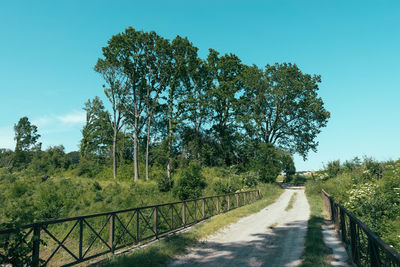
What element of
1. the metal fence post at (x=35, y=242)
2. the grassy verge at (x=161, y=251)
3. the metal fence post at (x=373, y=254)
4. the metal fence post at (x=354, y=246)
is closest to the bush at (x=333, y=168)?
the grassy verge at (x=161, y=251)

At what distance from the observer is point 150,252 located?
23.3 feet

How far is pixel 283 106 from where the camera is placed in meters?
38.7

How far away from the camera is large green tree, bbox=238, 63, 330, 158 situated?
38250mm

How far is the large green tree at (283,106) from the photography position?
125 feet

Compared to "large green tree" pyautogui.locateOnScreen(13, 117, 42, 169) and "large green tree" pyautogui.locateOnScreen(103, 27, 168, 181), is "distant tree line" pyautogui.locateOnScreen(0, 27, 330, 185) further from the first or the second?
"large green tree" pyautogui.locateOnScreen(13, 117, 42, 169)

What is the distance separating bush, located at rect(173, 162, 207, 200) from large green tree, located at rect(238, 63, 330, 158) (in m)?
12.8

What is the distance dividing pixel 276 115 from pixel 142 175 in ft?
77.6

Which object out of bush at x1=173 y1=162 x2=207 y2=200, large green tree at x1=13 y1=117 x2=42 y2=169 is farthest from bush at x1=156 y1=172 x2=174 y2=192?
large green tree at x1=13 y1=117 x2=42 y2=169

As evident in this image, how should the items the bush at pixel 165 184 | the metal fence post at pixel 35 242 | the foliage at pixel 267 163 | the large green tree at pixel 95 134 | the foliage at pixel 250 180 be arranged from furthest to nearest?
the large green tree at pixel 95 134
the foliage at pixel 267 163
the bush at pixel 165 184
the foliage at pixel 250 180
the metal fence post at pixel 35 242

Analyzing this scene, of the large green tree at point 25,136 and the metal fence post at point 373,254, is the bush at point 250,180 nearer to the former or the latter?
the metal fence post at point 373,254

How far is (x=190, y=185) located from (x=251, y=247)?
69.4 ft

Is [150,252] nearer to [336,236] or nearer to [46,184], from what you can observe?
[336,236]

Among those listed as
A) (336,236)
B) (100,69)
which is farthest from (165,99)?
(336,236)

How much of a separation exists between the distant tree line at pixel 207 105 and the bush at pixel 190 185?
7412mm
